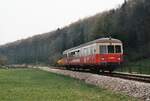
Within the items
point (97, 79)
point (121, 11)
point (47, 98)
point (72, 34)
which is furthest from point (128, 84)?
point (72, 34)

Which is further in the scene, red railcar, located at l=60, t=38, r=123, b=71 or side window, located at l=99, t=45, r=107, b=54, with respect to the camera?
side window, located at l=99, t=45, r=107, b=54

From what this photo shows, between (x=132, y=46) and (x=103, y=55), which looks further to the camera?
Result: (x=132, y=46)

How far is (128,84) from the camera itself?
24.4 metres

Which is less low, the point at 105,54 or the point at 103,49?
the point at 103,49

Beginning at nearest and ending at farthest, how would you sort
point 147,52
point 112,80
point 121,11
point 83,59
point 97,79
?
point 112,80, point 97,79, point 83,59, point 147,52, point 121,11

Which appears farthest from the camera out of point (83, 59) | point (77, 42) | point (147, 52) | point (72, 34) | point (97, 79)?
point (72, 34)

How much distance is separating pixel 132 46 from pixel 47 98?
5314cm

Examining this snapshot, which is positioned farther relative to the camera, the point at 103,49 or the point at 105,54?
the point at 103,49

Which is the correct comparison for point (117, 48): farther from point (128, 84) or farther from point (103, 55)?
point (128, 84)

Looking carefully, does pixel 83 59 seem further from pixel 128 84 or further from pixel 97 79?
pixel 128 84

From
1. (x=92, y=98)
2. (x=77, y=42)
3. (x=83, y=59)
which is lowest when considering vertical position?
(x=92, y=98)

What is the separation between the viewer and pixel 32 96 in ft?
73.3

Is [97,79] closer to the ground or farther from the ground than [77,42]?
closer to the ground

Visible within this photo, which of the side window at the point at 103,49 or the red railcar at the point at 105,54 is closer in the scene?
the red railcar at the point at 105,54
